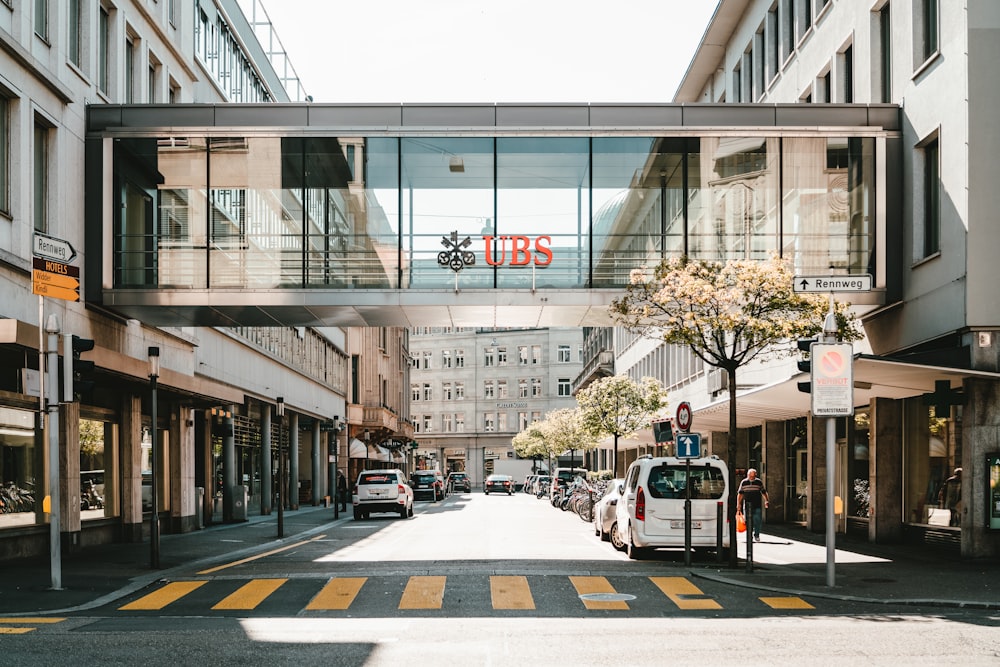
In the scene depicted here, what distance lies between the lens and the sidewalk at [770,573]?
15.1 m

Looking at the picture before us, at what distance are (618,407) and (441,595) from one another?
33.4m

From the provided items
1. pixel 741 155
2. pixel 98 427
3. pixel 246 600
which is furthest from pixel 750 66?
pixel 246 600

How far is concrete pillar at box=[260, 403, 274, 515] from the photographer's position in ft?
147

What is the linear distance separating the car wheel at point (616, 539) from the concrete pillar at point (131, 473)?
1084 centimetres

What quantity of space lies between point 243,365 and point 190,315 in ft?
48.0

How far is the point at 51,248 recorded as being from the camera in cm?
1568

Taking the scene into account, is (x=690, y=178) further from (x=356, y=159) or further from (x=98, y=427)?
(x=98, y=427)

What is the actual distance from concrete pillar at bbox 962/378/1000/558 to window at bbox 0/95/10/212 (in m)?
16.1

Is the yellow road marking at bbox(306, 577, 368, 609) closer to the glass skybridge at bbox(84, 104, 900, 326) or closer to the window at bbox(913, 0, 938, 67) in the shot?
the glass skybridge at bbox(84, 104, 900, 326)

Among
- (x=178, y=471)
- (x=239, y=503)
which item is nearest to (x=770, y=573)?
(x=178, y=471)

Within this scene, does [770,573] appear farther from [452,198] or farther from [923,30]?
[923,30]

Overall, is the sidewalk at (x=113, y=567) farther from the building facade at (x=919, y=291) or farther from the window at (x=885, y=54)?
the window at (x=885, y=54)

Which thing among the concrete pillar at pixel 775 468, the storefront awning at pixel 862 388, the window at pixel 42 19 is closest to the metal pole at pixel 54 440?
the window at pixel 42 19

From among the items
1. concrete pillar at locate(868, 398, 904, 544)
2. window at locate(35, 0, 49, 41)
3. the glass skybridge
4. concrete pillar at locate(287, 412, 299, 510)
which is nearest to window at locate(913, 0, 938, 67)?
the glass skybridge
